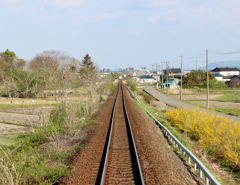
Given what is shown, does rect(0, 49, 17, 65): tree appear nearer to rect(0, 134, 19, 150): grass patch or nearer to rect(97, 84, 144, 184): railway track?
rect(0, 134, 19, 150): grass patch

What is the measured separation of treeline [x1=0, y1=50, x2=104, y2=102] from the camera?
27792 millimetres

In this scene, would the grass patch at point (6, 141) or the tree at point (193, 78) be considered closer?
the grass patch at point (6, 141)

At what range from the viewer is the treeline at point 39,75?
2779 cm

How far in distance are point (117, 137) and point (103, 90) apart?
33.7 metres

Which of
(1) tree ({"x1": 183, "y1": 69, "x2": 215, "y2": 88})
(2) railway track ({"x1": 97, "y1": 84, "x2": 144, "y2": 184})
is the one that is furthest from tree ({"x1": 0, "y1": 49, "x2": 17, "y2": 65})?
(1) tree ({"x1": 183, "y1": 69, "x2": 215, "y2": 88})

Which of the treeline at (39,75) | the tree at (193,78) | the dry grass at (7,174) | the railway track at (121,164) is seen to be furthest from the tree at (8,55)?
the dry grass at (7,174)

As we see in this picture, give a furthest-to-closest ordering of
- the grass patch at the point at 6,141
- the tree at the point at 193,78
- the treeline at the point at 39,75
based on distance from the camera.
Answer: the tree at the point at 193,78 → the treeline at the point at 39,75 → the grass patch at the point at 6,141

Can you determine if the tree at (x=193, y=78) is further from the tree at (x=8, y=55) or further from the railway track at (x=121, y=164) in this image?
the railway track at (x=121, y=164)

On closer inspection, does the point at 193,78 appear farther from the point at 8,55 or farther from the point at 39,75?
the point at 8,55

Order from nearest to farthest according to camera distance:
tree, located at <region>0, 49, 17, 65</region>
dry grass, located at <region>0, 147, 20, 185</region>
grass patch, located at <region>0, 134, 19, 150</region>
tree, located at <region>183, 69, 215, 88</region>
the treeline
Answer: dry grass, located at <region>0, 147, 20, 185</region> → grass patch, located at <region>0, 134, 19, 150</region> → the treeline → tree, located at <region>0, 49, 17, 65</region> → tree, located at <region>183, 69, 215, 88</region>

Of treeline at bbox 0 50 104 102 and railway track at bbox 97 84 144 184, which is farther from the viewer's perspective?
treeline at bbox 0 50 104 102

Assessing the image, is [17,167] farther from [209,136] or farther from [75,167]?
[209,136]

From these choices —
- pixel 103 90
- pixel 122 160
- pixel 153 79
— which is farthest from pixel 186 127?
pixel 153 79

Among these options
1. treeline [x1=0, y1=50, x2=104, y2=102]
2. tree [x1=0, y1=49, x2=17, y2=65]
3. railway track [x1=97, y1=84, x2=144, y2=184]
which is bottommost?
railway track [x1=97, y1=84, x2=144, y2=184]
